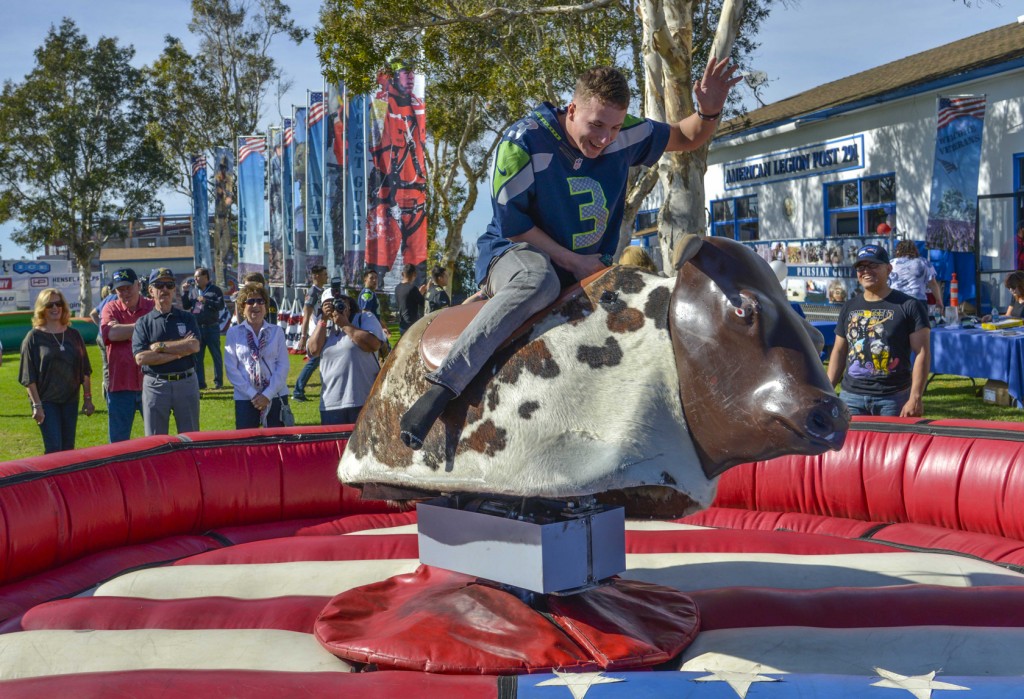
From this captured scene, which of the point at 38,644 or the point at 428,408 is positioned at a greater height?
the point at 428,408

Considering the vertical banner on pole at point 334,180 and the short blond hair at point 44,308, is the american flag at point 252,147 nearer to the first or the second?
the vertical banner on pole at point 334,180

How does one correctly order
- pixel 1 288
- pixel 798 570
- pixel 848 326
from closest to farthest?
pixel 798 570 < pixel 848 326 < pixel 1 288

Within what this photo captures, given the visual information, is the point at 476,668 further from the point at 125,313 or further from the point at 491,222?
the point at 125,313

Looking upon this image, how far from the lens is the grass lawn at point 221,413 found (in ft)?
30.8

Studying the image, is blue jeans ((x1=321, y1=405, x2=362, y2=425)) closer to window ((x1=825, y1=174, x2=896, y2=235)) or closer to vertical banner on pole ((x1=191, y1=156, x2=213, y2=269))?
window ((x1=825, y1=174, x2=896, y2=235))

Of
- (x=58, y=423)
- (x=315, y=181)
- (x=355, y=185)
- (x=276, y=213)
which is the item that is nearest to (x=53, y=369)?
(x=58, y=423)

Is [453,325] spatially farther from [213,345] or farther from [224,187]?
[224,187]

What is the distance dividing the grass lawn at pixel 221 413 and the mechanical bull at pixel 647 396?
→ 6.18 m

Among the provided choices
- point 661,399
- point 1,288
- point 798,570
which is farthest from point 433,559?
point 1,288

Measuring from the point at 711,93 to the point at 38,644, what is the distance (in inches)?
105

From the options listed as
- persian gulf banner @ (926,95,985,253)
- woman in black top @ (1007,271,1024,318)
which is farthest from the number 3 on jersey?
persian gulf banner @ (926,95,985,253)

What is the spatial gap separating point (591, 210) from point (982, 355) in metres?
8.08

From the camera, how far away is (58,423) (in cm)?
730

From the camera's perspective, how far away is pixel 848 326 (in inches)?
236
